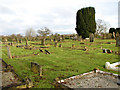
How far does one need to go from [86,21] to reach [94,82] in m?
40.6

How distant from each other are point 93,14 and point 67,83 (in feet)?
145

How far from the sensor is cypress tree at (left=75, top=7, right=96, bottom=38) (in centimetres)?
4241

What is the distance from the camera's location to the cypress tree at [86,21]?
42.4 metres

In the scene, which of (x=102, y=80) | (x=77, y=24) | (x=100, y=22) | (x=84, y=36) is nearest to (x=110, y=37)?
(x=84, y=36)

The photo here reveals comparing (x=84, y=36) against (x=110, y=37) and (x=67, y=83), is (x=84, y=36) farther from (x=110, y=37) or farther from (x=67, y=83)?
(x=67, y=83)

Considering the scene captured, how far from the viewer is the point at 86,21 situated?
142ft

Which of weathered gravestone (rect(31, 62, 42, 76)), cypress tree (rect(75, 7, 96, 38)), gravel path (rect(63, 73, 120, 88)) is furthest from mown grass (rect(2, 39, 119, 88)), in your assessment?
cypress tree (rect(75, 7, 96, 38))

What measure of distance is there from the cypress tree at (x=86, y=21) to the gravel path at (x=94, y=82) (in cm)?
3709

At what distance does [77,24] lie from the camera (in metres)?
45.5

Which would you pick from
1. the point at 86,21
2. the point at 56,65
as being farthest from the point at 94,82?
the point at 86,21

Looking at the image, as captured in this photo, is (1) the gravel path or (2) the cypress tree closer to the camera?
(1) the gravel path

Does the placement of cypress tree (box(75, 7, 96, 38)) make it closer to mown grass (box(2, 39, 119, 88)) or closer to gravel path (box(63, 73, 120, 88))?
mown grass (box(2, 39, 119, 88))

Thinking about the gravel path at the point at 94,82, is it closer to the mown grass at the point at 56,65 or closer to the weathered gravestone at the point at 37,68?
the mown grass at the point at 56,65

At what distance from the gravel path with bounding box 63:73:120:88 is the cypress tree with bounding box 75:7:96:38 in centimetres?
3709
